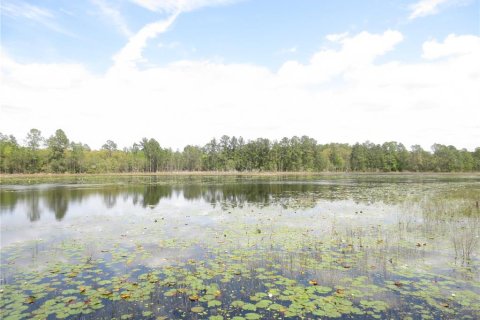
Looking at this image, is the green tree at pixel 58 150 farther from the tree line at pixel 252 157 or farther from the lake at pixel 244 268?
the lake at pixel 244 268

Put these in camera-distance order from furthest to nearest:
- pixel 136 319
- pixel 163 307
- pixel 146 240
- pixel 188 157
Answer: pixel 188 157 → pixel 146 240 → pixel 163 307 → pixel 136 319

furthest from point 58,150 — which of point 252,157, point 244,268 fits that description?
point 244,268

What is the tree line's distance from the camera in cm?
10775

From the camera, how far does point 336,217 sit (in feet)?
61.4

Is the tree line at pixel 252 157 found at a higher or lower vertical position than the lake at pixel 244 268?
higher

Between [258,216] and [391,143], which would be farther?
[391,143]

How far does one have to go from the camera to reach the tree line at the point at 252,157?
354 feet

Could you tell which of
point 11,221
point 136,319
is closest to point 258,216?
point 136,319

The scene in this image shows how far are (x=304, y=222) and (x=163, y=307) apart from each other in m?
11.5

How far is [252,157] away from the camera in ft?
413

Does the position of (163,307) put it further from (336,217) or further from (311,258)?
(336,217)

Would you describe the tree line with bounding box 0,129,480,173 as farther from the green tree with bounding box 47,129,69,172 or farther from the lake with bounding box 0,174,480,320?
the lake with bounding box 0,174,480,320

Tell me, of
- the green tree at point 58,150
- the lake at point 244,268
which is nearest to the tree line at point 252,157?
the green tree at point 58,150

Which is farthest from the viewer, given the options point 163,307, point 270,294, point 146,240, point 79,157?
point 79,157
